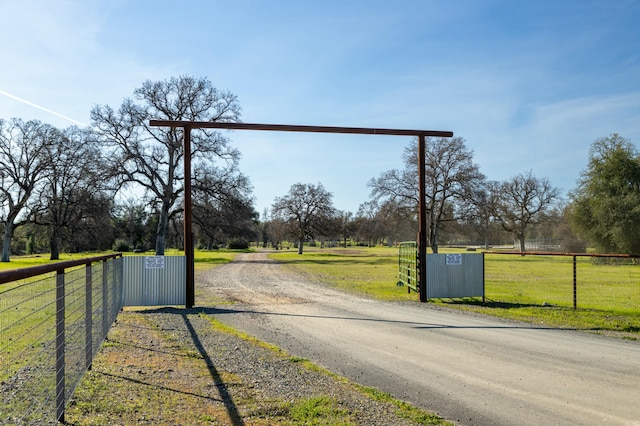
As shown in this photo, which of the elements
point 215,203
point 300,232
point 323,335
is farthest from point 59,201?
point 323,335

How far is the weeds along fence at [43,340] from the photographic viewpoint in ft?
10.9

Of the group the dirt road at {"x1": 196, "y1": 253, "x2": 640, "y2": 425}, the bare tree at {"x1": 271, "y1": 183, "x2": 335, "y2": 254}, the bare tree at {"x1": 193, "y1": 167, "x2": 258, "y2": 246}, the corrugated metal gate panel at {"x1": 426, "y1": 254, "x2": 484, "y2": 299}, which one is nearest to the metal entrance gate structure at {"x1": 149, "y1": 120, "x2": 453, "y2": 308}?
the corrugated metal gate panel at {"x1": 426, "y1": 254, "x2": 484, "y2": 299}

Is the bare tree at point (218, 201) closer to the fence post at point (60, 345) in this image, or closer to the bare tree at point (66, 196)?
the bare tree at point (66, 196)

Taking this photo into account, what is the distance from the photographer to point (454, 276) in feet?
54.5

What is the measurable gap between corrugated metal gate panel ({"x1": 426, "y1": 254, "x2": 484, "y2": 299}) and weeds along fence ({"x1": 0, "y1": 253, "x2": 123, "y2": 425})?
39.3 feet

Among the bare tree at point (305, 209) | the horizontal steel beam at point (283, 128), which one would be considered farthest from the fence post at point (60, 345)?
the bare tree at point (305, 209)

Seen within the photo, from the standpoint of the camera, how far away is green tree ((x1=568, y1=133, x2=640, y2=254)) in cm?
4169

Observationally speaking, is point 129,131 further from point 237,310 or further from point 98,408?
point 98,408

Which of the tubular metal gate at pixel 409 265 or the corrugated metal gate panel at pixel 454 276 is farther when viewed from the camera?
the tubular metal gate at pixel 409 265

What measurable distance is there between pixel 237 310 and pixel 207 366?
22.3 ft

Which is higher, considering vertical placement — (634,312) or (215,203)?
(215,203)

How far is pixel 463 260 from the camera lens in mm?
16844

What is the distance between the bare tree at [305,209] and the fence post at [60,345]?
61274 mm

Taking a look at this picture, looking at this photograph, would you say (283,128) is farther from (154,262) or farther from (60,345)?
(60,345)
